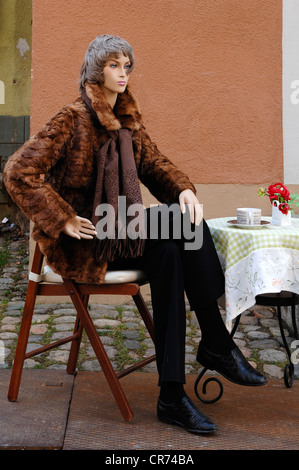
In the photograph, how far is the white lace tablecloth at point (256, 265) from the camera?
2.79 m

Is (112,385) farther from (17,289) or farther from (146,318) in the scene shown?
(17,289)

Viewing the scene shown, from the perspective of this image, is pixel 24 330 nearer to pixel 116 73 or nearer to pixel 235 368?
pixel 235 368

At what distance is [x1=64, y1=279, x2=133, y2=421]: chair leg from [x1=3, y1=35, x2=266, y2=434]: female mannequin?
0.32 ft

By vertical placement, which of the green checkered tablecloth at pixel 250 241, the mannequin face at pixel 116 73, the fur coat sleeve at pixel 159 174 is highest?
the mannequin face at pixel 116 73

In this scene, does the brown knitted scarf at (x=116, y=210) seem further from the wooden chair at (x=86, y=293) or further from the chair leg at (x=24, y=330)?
the chair leg at (x=24, y=330)

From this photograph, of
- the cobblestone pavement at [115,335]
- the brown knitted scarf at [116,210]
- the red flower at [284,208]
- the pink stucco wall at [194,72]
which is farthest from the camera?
the pink stucco wall at [194,72]

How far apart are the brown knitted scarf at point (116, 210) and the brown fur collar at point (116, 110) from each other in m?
0.12

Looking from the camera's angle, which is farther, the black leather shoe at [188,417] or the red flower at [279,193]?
the red flower at [279,193]

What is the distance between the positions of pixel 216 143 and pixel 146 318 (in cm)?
219

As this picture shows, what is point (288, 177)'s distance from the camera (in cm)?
503

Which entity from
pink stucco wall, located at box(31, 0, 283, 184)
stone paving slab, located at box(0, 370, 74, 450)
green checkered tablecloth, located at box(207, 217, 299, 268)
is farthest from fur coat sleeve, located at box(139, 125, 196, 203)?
pink stucco wall, located at box(31, 0, 283, 184)

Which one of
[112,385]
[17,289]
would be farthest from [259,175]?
[112,385]

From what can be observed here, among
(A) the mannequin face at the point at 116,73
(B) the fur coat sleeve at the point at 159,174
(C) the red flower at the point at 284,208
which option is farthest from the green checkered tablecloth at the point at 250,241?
(A) the mannequin face at the point at 116,73
